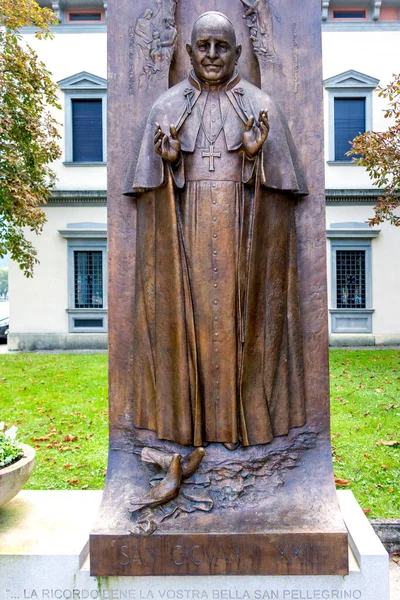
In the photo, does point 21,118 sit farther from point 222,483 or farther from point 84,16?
point 222,483

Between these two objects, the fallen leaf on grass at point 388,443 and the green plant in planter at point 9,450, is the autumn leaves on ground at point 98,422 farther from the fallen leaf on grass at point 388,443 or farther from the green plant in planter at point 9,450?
the green plant in planter at point 9,450

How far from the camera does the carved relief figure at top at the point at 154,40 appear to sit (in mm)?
3143

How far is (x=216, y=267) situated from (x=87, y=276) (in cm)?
1381

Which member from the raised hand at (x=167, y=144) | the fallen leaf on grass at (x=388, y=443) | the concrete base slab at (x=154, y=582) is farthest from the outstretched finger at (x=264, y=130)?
the fallen leaf on grass at (x=388, y=443)

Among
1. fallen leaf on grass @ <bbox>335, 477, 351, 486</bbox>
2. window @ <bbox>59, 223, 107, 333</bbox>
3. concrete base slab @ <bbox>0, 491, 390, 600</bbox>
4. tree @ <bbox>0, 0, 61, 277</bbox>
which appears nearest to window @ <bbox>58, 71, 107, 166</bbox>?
window @ <bbox>59, 223, 107, 333</bbox>

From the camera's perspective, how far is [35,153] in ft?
37.2

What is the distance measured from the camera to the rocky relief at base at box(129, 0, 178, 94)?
10.3 feet

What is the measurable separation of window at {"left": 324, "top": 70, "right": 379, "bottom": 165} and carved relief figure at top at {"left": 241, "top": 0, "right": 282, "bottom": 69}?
13338 millimetres

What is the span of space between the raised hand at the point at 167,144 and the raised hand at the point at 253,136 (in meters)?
0.34

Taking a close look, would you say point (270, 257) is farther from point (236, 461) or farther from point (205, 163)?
point (236, 461)

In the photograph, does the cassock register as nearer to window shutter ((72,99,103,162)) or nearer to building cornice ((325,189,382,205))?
building cornice ((325,189,382,205))

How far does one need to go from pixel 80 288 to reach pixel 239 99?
13968mm

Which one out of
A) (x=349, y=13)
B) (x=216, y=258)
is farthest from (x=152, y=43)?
(x=349, y=13)

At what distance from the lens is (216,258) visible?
2945 mm
